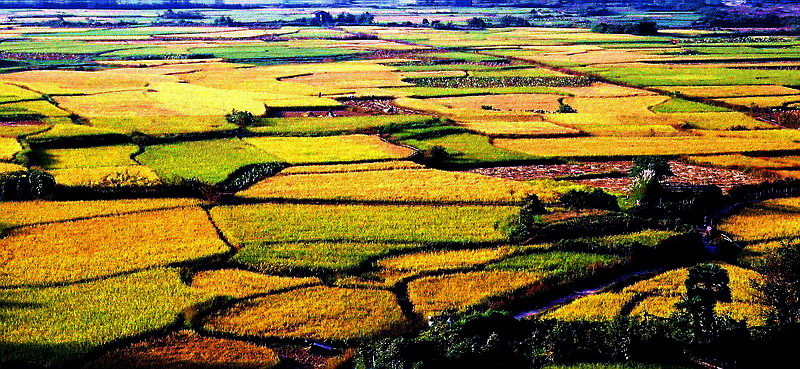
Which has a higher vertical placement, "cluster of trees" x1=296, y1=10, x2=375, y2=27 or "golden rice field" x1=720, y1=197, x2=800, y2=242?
"golden rice field" x1=720, y1=197, x2=800, y2=242

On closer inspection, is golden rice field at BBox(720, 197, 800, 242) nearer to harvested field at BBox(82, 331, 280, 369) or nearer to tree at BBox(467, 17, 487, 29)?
harvested field at BBox(82, 331, 280, 369)

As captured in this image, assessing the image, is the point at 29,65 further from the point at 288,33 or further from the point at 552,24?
the point at 552,24

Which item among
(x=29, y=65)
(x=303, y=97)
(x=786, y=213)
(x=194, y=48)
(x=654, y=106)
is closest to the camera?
(x=786, y=213)

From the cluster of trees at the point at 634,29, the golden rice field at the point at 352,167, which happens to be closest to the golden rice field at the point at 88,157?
the golden rice field at the point at 352,167

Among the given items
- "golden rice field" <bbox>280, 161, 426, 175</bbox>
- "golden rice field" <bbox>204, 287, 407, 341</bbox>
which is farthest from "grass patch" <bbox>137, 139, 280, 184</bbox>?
"golden rice field" <bbox>204, 287, 407, 341</bbox>

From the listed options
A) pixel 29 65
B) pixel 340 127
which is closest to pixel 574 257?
pixel 340 127

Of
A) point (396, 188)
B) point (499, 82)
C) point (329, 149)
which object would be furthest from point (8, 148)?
point (499, 82)
